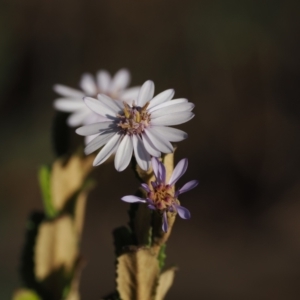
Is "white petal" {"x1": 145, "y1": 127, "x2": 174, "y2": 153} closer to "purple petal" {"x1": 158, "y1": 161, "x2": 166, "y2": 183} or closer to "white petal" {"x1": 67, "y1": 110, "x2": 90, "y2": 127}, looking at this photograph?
"purple petal" {"x1": 158, "y1": 161, "x2": 166, "y2": 183}

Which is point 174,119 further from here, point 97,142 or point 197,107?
point 197,107

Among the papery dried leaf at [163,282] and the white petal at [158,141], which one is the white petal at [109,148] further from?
the papery dried leaf at [163,282]

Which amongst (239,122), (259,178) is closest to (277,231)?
(259,178)

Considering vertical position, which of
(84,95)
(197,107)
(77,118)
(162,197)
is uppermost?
(197,107)

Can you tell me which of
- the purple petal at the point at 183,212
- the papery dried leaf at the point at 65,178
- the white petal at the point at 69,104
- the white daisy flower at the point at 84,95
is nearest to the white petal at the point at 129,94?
the white daisy flower at the point at 84,95

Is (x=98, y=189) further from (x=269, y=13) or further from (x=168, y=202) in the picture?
(x=168, y=202)

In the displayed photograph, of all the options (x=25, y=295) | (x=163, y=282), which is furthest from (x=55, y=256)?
(x=163, y=282)
